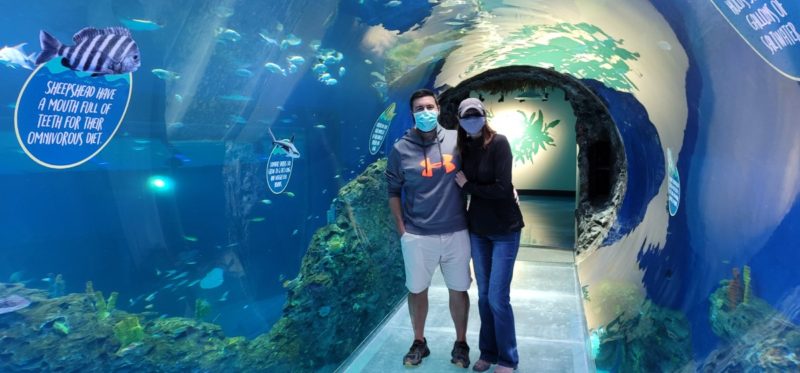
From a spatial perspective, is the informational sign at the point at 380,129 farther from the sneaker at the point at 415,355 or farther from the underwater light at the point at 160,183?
the underwater light at the point at 160,183

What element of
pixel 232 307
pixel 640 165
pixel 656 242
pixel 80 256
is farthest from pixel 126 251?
pixel 640 165

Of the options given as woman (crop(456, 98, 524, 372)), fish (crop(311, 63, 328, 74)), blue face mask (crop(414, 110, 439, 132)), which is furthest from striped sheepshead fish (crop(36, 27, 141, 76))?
woman (crop(456, 98, 524, 372))

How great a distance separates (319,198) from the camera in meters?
3.28

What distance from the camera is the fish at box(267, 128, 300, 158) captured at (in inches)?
103

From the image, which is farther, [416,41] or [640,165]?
[640,165]

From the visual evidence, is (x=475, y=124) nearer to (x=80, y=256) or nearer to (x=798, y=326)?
(x=798, y=326)

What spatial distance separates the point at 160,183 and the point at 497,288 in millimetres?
2044

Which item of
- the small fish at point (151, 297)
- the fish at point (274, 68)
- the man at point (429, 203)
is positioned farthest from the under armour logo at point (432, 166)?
the small fish at point (151, 297)

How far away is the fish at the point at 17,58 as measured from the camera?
1200mm

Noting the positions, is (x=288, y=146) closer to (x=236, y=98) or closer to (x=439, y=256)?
(x=236, y=98)

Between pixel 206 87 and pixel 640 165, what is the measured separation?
5.42 meters

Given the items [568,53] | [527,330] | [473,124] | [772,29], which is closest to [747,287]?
[772,29]

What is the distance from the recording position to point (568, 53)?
214 inches

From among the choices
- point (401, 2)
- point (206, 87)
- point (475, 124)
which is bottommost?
point (475, 124)
